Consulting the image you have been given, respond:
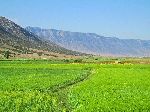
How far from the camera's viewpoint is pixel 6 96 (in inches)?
1303

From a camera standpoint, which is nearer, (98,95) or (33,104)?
(33,104)

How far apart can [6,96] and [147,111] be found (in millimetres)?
12986

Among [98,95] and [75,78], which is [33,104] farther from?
[75,78]

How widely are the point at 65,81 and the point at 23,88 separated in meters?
9.19

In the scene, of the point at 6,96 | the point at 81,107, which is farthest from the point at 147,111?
the point at 6,96

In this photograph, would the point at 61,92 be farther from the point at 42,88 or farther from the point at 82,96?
the point at 82,96

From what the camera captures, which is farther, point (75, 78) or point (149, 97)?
point (75, 78)

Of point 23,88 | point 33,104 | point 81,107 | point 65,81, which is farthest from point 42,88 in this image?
point 81,107

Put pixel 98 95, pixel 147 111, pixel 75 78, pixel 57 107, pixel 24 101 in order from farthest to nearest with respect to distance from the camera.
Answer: pixel 75 78, pixel 98 95, pixel 24 101, pixel 57 107, pixel 147 111

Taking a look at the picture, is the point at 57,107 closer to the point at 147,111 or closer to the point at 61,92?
the point at 147,111

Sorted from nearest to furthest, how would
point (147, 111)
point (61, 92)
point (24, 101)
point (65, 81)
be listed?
point (147, 111)
point (24, 101)
point (61, 92)
point (65, 81)

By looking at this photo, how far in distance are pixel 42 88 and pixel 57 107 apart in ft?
42.4

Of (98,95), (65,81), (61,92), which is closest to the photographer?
(98,95)

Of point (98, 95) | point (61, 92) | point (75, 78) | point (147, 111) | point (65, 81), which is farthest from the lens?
point (75, 78)
